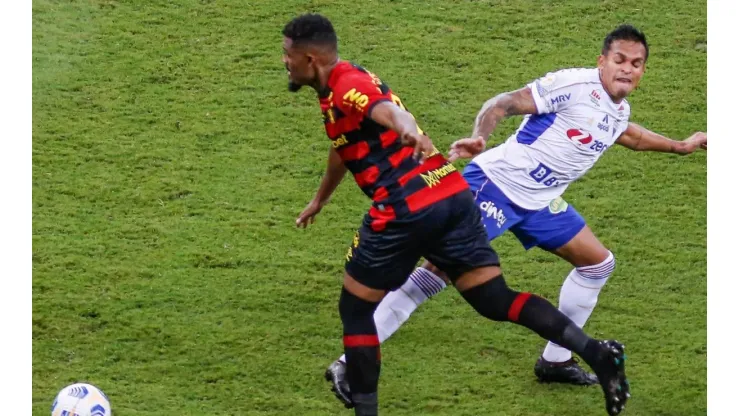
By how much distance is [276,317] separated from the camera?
7.28 metres

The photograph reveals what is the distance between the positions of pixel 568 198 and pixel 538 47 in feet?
6.09

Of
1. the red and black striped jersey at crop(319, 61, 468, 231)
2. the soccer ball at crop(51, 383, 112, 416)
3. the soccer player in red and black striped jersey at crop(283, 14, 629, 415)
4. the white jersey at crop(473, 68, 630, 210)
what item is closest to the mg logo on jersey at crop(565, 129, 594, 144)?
the white jersey at crop(473, 68, 630, 210)

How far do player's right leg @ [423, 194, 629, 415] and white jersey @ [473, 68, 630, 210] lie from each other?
0.82 m

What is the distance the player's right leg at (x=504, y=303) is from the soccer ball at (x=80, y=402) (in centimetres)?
174

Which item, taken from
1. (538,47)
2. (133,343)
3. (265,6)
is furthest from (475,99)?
(133,343)

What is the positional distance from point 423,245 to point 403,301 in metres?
0.84

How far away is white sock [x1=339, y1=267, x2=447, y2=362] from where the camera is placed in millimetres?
6500

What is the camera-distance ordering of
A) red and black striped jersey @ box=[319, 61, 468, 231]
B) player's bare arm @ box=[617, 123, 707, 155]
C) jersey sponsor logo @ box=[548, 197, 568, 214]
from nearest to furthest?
red and black striped jersey @ box=[319, 61, 468, 231]
jersey sponsor logo @ box=[548, 197, 568, 214]
player's bare arm @ box=[617, 123, 707, 155]

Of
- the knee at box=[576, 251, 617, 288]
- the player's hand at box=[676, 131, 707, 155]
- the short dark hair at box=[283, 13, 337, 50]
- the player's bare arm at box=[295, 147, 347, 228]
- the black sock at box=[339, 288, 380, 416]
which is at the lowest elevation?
the black sock at box=[339, 288, 380, 416]

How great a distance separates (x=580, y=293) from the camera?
6.68 meters

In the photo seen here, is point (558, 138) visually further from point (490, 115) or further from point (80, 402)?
point (80, 402)

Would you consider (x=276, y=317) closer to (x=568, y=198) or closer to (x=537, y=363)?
(x=537, y=363)

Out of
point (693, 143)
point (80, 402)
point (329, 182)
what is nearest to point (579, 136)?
point (693, 143)

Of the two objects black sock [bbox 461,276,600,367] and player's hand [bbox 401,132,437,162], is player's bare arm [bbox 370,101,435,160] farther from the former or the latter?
black sock [bbox 461,276,600,367]
